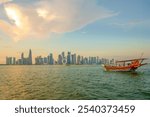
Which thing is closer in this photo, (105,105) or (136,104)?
(105,105)

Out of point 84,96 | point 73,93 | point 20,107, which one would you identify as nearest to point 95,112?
point 20,107

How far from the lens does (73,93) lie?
32.7 ft

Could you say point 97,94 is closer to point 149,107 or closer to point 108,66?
point 149,107

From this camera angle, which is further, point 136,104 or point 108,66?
point 108,66

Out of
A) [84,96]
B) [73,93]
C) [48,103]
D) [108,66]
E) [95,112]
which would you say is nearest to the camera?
[95,112]

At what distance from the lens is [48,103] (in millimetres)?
5746

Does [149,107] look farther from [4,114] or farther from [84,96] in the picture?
[84,96]

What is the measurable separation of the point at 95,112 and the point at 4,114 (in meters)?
1.77

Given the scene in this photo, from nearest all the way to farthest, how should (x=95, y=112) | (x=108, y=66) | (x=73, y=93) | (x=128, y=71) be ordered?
1. (x=95, y=112)
2. (x=73, y=93)
3. (x=128, y=71)
4. (x=108, y=66)

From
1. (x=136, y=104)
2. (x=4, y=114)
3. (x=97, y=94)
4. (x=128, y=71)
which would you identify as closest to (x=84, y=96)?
(x=97, y=94)

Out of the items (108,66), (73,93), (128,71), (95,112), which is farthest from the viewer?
(108,66)

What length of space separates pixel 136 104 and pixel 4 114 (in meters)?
2.70

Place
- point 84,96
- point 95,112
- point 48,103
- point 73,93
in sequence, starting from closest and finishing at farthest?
point 95,112 < point 48,103 < point 84,96 < point 73,93

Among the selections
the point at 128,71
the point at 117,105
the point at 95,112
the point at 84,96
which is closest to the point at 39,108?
the point at 95,112
